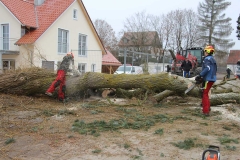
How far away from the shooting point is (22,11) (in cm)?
1919

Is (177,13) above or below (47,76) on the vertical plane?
above

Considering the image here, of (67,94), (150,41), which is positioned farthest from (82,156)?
(150,41)

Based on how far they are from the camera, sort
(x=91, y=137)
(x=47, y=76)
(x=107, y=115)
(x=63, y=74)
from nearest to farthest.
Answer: (x=91, y=137), (x=107, y=115), (x=63, y=74), (x=47, y=76)

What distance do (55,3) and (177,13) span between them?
28.6 metres

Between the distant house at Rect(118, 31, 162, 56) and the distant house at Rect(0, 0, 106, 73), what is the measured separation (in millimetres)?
21150

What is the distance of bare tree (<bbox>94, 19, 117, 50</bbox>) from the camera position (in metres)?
48.0

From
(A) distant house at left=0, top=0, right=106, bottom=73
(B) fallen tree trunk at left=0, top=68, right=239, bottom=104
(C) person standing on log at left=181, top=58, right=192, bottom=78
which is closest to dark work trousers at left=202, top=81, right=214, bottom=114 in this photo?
(B) fallen tree trunk at left=0, top=68, right=239, bottom=104

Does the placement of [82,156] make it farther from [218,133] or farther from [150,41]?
[150,41]

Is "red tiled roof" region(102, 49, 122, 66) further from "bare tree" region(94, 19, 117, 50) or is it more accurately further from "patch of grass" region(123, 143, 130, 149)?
"patch of grass" region(123, 143, 130, 149)

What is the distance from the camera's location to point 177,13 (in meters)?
44.8

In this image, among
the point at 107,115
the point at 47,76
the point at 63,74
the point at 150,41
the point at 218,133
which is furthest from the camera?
the point at 150,41

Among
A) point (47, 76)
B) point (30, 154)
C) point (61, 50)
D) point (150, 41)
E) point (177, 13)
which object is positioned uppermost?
point (177, 13)

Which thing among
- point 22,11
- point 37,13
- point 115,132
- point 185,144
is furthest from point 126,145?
point 37,13

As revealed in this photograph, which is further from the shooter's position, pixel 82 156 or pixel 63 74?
pixel 63 74
